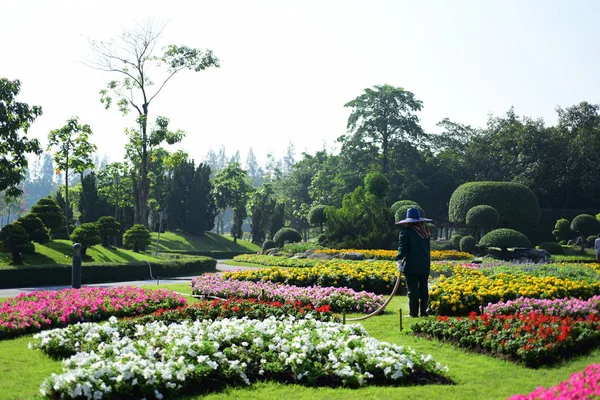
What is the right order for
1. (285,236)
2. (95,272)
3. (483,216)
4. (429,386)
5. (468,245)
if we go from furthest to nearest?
(285,236), (483,216), (468,245), (95,272), (429,386)

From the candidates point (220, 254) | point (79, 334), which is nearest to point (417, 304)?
point (79, 334)

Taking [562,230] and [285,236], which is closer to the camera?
[285,236]

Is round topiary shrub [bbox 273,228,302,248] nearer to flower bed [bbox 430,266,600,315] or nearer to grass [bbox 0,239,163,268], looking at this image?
grass [bbox 0,239,163,268]

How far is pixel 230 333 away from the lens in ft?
23.6

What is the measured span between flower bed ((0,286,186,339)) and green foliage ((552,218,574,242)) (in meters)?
28.9

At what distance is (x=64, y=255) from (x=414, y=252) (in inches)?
580

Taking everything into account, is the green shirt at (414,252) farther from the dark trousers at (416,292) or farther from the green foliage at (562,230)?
the green foliage at (562,230)

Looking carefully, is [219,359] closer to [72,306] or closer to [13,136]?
[72,306]

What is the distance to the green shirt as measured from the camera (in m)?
9.84

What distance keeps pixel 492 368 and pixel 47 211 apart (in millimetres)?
20287

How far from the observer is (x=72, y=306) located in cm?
1002

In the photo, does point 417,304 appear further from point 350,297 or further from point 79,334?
point 79,334

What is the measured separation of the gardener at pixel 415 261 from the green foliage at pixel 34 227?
50.7 ft

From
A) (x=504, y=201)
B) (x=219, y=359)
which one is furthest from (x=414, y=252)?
(x=504, y=201)
